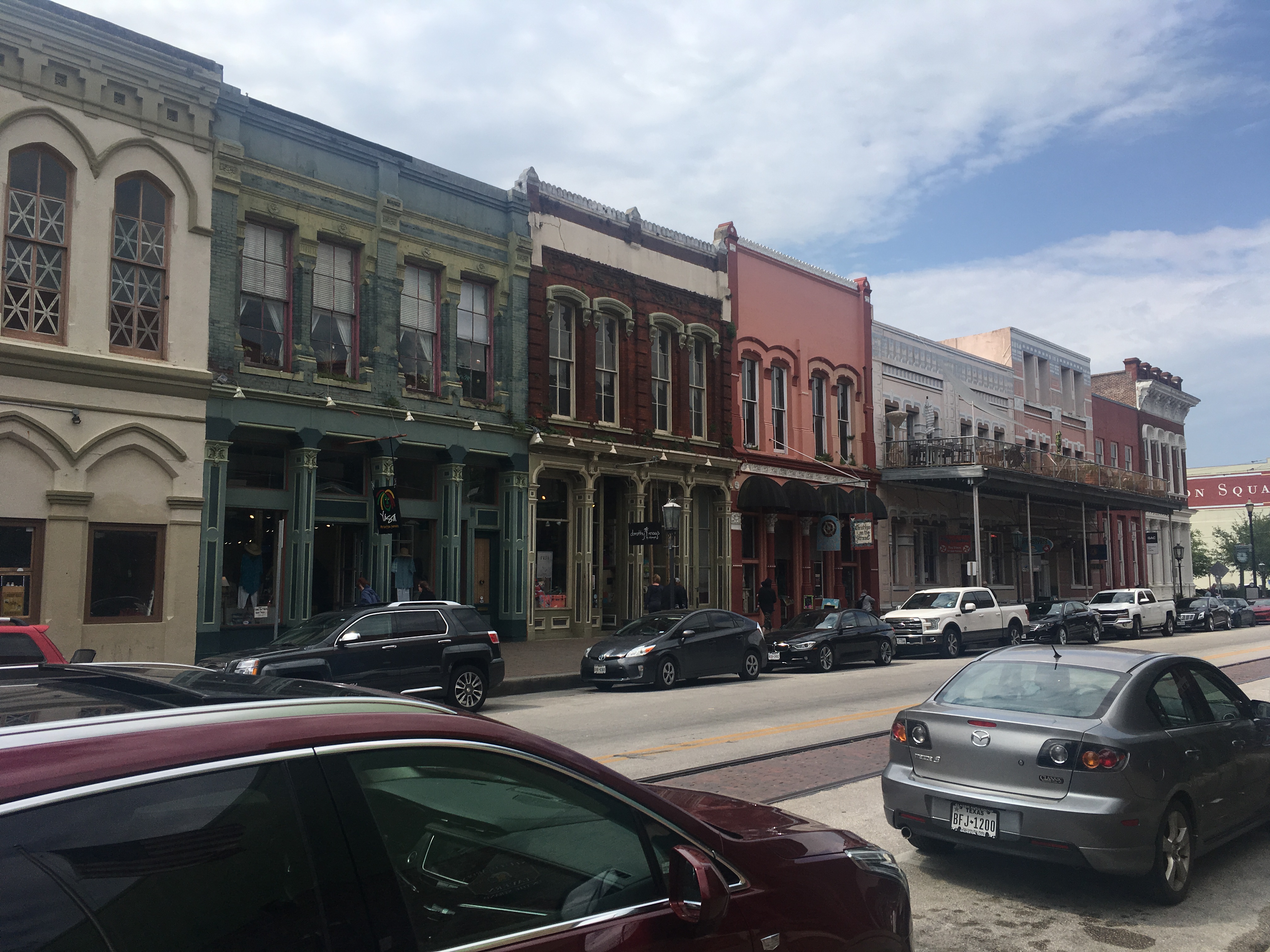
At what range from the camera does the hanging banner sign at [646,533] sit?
25.3 metres

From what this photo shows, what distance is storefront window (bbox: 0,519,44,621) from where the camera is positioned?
16875 millimetres

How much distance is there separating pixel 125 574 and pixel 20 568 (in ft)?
5.43

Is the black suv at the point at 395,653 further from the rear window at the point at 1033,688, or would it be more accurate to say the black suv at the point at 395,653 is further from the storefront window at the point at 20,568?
the rear window at the point at 1033,688

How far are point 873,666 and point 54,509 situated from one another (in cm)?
1735

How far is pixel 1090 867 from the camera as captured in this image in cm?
579

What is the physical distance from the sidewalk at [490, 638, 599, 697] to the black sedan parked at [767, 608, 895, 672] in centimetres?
437

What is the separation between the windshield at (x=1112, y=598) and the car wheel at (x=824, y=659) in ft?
57.8

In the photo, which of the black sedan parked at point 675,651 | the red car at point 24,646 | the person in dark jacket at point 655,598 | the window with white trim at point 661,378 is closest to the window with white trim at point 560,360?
the window with white trim at point 661,378

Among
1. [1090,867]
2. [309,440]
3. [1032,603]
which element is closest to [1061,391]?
[1032,603]

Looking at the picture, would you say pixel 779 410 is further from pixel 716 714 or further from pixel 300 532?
pixel 716 714

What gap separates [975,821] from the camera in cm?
621

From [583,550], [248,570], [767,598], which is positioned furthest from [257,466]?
[767,598]

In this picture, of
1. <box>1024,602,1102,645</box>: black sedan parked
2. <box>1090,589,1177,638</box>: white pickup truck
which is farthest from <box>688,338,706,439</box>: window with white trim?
<box>1090,589,1177,638</box>: white pickup truck

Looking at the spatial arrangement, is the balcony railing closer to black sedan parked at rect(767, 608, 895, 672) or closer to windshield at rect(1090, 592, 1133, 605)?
windshield at rect(1090, 592, 1133, 605)
